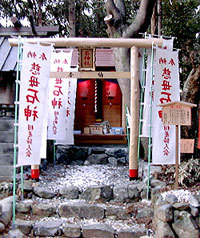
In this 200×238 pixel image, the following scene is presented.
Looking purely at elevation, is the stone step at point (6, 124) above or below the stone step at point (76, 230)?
above

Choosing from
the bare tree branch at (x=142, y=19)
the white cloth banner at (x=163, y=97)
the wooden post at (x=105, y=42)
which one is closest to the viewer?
the white cloth banner at (x=163, y=97)

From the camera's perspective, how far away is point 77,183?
6449mm

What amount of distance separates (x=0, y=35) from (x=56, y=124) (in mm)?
3288

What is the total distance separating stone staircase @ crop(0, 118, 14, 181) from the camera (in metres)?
6.38

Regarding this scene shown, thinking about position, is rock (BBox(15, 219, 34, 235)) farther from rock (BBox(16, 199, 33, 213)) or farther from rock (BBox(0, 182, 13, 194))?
rock (BBox(0, 182, 13, 194))

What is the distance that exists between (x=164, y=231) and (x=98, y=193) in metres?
1.83

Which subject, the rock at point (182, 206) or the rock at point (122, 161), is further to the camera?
the rock at point (122, 161)

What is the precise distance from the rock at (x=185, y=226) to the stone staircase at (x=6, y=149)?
3.92 meters

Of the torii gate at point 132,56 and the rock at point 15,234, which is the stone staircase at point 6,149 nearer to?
the rock at point 15,234

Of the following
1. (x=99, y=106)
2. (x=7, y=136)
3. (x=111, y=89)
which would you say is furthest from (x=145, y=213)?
(x=99, y=106)

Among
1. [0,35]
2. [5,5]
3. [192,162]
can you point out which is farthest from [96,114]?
[5,5]

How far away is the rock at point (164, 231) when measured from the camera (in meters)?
4.34

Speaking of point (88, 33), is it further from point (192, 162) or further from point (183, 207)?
point (183, 207)

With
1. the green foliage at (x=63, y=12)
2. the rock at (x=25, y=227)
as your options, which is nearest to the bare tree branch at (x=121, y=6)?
the rock at (x=25, y=227)
